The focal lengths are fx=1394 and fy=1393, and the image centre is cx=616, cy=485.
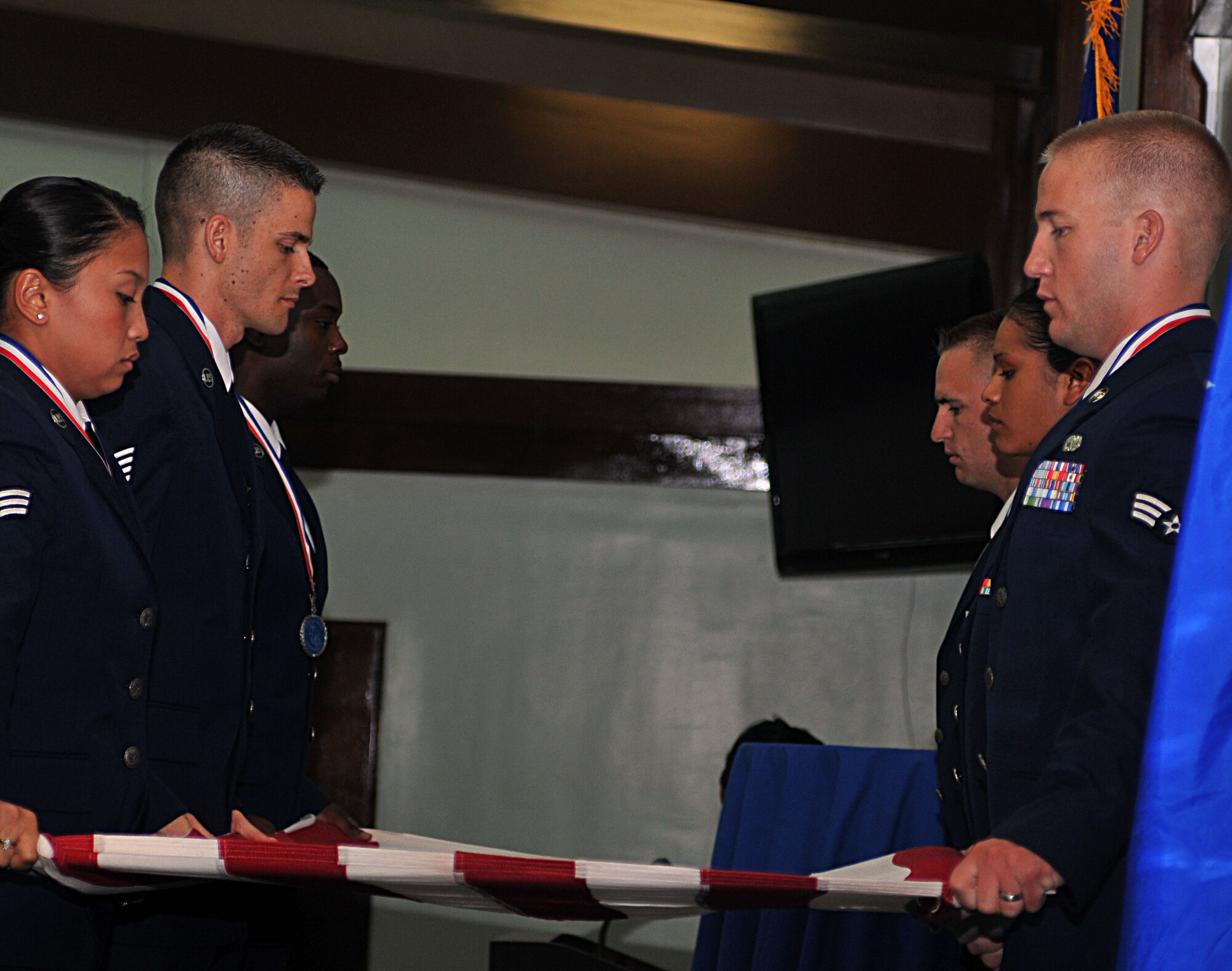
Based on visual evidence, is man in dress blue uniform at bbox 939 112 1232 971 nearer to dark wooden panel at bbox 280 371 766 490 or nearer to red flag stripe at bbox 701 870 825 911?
red flag stripe at bbox 701 870 825 911

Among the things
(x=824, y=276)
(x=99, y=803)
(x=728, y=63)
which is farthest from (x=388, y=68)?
(x=99, y=803)

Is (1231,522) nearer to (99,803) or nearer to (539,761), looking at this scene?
(99,803)

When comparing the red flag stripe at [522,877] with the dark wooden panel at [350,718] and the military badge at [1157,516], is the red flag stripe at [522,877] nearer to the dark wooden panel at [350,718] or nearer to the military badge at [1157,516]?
the military badge at [1157,516]

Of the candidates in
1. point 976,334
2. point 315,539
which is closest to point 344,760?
point 315,539

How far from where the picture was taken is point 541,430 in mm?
5531

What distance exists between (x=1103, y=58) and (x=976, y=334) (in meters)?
0.56

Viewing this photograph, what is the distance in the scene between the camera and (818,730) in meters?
5.34

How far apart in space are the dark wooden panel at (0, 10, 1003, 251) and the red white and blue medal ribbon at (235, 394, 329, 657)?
3.05 metres

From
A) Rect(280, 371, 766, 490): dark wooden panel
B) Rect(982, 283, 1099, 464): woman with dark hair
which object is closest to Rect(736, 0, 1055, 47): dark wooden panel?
Rect(280, 371, 766, 490): dark wooden panel

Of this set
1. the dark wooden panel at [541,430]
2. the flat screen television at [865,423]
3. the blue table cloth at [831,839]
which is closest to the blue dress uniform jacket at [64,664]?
the blue table cloth at [831,839]

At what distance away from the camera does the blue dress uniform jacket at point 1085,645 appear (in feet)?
4.48

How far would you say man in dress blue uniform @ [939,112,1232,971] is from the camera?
1.36 meters

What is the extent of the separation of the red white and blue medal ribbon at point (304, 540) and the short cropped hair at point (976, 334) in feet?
4.36

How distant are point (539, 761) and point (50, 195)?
3891mm
